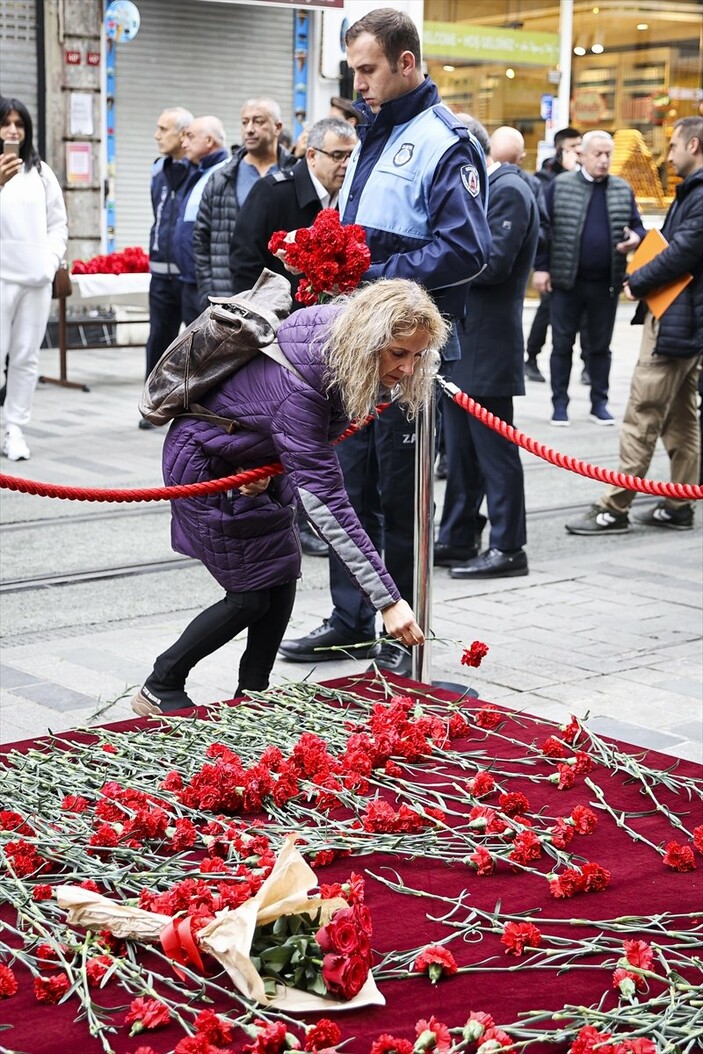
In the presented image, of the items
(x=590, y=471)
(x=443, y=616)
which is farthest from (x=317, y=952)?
A: (x=443, y=616)

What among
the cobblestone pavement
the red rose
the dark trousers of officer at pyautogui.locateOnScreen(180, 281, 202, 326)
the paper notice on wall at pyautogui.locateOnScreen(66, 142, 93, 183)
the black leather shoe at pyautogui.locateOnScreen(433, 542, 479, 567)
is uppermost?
the paper notice on wall at pyautogui.locateOnScreen(66, 142, 93, 183)

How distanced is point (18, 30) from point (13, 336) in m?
7.68

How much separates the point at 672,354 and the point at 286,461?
449 cm

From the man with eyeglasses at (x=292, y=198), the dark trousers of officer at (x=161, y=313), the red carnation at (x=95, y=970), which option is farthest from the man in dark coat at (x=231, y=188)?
the red carnation at (x=95, y=970)

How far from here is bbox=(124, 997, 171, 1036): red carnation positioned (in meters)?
2.68

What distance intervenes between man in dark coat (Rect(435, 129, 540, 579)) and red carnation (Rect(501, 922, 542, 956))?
174 inches

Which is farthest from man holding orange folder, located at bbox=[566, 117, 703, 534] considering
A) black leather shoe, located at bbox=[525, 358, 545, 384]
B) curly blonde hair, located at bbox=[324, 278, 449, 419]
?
black leather shoe, located at bbox=[525, 358, 545, 384]

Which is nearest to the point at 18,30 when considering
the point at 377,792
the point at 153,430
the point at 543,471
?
the point at 153,430

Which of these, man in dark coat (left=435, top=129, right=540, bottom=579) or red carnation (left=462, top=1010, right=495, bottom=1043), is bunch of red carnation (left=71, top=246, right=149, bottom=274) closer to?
man in dark coat (left=435, top=129, right=540, bottom=579)

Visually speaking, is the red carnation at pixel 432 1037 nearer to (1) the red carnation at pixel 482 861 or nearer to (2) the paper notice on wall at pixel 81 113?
(1) the red carnation at pixel 482 861

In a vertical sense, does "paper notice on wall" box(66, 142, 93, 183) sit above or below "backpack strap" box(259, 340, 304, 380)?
above

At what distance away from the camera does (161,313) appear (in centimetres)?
1150

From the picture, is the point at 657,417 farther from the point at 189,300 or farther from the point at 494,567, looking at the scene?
the point at 189,300

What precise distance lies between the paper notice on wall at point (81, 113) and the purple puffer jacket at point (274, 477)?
13.1 m
